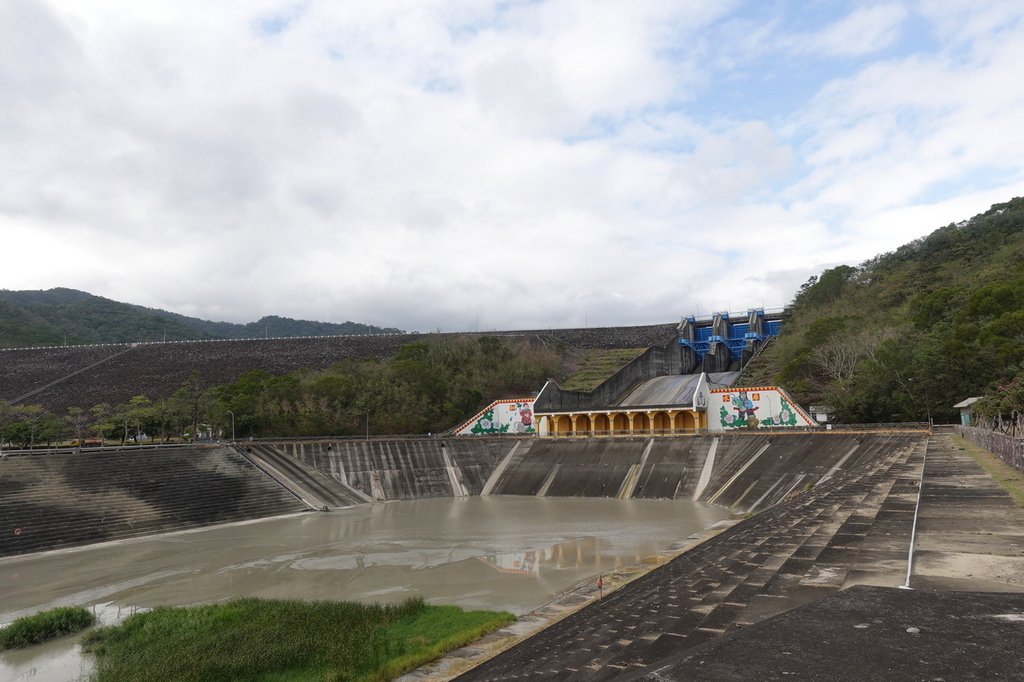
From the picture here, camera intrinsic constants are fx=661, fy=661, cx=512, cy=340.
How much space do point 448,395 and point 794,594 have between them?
42.8 meters

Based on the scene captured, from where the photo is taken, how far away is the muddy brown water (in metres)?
16.6

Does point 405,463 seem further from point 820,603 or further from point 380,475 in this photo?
point 820,603

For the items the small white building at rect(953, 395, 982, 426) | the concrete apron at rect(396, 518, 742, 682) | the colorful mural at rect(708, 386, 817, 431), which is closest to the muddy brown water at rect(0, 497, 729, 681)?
the concrete apron at rect(396, 518, 742, 682)

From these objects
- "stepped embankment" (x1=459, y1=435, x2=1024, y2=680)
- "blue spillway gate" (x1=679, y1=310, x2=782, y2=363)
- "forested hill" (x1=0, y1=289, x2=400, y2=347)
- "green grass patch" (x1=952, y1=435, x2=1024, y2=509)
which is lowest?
"stepped embankment" (x1=459, y1=435, x2=1024, y2=680)

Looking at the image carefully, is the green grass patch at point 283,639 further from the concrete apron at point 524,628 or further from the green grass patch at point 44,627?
the green grass patch at point 44,627

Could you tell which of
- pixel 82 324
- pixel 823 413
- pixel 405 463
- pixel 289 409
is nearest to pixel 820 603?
pixel 405 463

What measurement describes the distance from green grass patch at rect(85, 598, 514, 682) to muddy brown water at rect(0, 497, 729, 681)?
116cm

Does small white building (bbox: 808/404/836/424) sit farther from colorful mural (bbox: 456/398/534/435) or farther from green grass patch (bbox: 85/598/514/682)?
green grass patch (bbox: 85/598/514/682)

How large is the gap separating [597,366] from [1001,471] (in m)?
43.8

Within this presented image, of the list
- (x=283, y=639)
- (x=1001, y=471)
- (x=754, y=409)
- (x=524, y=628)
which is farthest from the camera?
(x=754, y=409)

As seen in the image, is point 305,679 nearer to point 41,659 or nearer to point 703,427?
point 41,659

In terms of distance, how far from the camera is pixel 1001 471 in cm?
1783

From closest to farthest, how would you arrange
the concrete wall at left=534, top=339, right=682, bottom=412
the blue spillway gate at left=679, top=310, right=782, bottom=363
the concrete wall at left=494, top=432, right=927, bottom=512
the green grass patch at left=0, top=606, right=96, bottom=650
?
1. the green grass patch at left=0, top=606, right=96, bottom=650
2. the concrete wall at left=494, top=432, right=927, bottom=512
3. the concrete wall at left=534, top=339, right=682, bottom=412
4. the blue spillway gate at left=679, top=310, right=782, bottom=363

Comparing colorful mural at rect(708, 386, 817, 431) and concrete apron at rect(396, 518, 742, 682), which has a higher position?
colorful mural at rect(708, 386, 817, 431)
